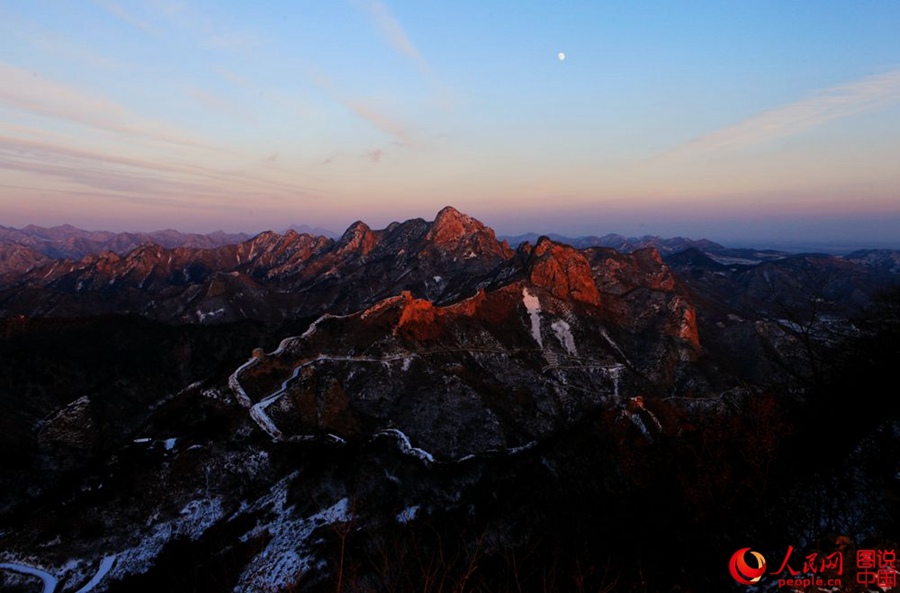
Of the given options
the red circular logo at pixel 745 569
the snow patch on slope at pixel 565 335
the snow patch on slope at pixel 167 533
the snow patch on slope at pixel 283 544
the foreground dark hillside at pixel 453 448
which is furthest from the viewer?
the snow patch on slope at pixel 565 335

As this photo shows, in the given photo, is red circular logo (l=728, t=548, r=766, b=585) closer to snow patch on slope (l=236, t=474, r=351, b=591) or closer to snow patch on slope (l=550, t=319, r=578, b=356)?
snow patch on slope (l=236, t=474, r=351, b=591)

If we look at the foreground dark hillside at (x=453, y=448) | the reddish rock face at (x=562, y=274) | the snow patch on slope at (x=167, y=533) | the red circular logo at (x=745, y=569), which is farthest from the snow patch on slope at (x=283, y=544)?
the reddish rock face at (x=562, y=274)

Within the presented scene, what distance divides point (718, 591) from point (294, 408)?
68030 mm

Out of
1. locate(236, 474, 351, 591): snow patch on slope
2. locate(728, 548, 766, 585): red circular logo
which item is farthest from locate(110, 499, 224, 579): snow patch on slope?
locate(728, 548, 766, 585): red circular logo

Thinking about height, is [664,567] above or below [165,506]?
above

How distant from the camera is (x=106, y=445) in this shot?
86375mm

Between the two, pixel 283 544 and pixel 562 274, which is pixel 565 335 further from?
pixel 283 544

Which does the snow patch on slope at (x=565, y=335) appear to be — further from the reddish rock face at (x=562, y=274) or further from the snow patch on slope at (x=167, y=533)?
the snow patch on slope at (x=167, y=533)

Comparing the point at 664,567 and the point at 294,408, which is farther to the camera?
the point at 294,408

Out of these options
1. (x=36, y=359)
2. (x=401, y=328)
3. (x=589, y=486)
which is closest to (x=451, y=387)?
(x=401, y=328)

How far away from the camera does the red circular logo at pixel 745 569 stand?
50.3ft

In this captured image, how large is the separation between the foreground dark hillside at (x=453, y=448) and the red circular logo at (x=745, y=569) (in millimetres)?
1383

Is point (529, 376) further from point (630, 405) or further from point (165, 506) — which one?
point (165, 506)

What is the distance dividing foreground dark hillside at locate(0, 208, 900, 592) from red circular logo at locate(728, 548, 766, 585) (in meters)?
1.38
